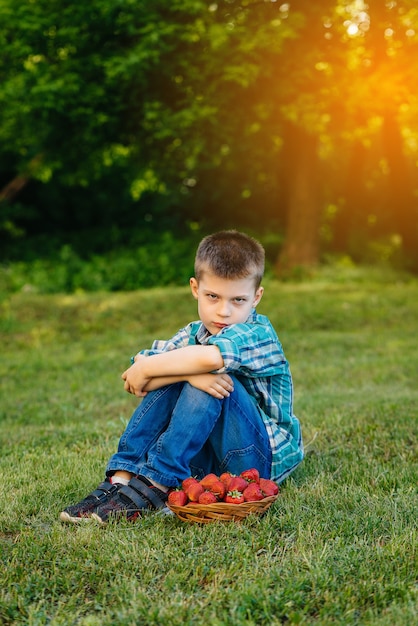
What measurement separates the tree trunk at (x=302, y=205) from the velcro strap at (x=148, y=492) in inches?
492

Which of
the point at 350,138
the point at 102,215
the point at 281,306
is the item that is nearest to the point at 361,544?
the point at 281,306

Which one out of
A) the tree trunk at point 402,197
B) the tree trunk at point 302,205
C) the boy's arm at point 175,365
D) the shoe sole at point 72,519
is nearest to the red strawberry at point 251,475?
the boy's arm at point 175,365

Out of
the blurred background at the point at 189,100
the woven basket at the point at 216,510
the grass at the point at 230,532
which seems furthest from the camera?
the blurred background at the point at 189,100

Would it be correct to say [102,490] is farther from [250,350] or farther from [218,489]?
[250,350]

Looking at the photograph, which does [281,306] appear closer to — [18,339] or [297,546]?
[18,339]

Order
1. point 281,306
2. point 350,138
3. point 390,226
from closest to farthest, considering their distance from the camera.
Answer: point 281,306
point 350,138
point 390,226

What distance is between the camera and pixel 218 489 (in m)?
3.20

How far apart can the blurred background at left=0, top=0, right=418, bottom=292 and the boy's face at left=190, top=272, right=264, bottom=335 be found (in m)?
8.77

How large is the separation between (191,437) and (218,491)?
255mm

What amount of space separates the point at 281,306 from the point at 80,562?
907 centimetres

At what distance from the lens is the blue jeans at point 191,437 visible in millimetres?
3277

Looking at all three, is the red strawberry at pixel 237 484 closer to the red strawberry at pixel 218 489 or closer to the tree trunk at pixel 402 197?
the red strawberry at pixel 218 489

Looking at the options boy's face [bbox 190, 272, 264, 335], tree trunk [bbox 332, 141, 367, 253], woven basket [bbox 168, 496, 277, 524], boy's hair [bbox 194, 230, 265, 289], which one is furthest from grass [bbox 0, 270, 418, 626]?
tree trunk [bbox 332, 141, 367, 253]

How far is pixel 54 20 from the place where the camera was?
40.9ft
